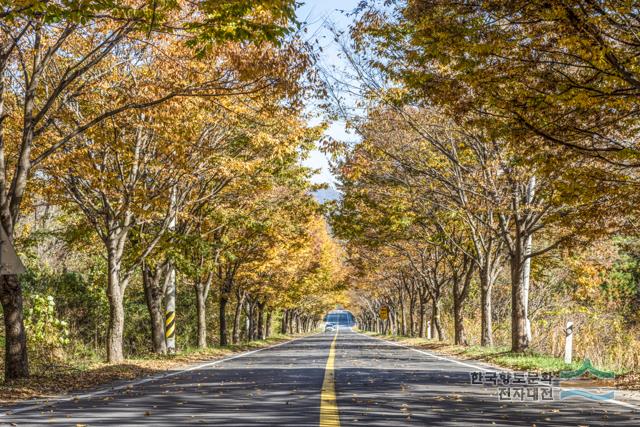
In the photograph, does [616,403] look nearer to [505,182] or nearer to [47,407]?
[47,407]

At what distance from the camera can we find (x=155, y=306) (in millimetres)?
23141

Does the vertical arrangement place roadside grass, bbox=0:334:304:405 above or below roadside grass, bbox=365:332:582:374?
above

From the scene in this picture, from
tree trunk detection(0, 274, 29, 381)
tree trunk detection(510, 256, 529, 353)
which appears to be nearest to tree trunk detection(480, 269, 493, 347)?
tree trunk detection(510, 256, 529, 353)

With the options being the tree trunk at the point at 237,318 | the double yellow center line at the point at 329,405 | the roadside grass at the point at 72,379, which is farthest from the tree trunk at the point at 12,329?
the tree trunk at the point at 237,318

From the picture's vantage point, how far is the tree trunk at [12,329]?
40.2ft

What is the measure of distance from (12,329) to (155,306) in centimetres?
1092

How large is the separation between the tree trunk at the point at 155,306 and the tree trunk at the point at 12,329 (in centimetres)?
993

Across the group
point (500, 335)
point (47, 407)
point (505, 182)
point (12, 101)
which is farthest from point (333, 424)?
point (500, 335)

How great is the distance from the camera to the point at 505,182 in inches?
801

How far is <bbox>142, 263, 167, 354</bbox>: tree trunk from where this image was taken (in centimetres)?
2248

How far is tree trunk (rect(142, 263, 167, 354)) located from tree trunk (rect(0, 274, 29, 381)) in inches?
391

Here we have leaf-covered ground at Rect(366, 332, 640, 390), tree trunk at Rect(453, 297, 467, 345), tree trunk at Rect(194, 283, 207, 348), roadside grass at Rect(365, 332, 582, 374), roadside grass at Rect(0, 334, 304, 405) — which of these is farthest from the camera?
A: tree trunk at Rect(453, 297, 467, 345)

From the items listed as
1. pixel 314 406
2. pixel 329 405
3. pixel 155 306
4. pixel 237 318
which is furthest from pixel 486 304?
pixel 237 318

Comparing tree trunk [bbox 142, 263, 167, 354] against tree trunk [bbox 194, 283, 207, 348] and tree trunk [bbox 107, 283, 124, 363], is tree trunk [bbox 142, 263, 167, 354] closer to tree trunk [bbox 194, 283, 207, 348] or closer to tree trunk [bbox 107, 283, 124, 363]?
tree trunk [bbox 107, 283, 124, 363]
